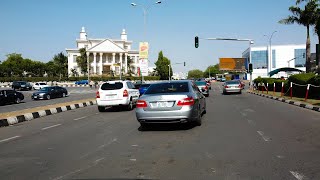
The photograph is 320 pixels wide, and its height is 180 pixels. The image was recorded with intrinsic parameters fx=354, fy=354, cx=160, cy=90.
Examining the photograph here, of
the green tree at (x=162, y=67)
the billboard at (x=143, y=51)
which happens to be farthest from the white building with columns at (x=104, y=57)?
the billboard at (x=143, y=51)

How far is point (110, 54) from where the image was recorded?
11725cm

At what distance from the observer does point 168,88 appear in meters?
11.3

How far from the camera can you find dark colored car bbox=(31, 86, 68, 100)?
1364 inches

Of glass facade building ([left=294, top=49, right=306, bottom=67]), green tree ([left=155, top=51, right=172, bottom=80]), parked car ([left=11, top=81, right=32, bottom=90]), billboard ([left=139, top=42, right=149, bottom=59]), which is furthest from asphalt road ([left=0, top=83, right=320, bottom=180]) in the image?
glass facade building ([left=294, top=49, right=306, bottom=67])

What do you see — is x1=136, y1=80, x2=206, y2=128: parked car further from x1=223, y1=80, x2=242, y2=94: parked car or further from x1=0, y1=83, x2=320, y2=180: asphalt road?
x1=223, y1=80, x2=242, y2=94: parked car

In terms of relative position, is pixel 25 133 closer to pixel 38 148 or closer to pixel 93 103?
pixel 38 148

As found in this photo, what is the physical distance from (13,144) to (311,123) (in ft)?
31.2

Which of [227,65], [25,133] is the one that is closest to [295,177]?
[25,133]

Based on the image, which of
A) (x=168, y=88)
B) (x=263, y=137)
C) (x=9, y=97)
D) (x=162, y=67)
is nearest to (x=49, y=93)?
(x=9, y=97)

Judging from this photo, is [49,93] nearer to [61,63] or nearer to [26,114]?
[26,114]

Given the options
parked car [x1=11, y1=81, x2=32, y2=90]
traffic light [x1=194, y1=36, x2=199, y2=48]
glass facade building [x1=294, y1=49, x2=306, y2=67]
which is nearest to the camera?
traffic light [x1=194, y1=36, x2=199, y2=48]

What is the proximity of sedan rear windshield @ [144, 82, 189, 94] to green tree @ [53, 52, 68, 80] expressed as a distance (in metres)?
103

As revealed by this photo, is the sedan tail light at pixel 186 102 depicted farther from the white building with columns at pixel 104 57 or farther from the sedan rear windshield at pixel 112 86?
the white building with columns at pixel 104 57

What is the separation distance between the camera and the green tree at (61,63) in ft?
363
